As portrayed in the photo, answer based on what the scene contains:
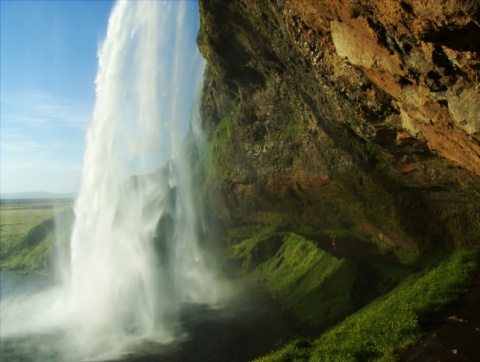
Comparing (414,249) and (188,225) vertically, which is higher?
(188,225)

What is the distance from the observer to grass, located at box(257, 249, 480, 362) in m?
11.5

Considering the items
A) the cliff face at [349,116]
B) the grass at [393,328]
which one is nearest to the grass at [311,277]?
the cliff face at [349,116]

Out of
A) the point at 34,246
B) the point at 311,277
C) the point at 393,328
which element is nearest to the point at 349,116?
the point at 393,328

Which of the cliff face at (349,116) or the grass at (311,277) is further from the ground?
the cliff face at (349,116)

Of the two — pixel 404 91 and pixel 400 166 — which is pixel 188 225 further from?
pixel 404 91

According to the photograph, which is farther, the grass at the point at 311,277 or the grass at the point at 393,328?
the grass at the point at 311,277

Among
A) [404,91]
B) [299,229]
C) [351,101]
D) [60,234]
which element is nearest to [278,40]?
[351,101]

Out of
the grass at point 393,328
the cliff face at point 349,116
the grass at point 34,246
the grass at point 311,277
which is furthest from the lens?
the grass at point 34,246

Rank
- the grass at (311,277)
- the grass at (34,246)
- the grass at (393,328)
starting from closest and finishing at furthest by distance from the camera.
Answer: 1. the grass at (393,328)
2. the grass at (311,277)
3. the grass at (34,246)

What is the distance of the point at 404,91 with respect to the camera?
14109 mm

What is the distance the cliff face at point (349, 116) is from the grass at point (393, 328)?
500cm

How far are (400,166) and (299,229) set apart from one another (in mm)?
19156

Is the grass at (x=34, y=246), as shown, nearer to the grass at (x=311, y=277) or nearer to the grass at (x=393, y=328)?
the grass at (x=311, y=277)

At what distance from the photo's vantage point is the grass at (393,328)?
453 inches
